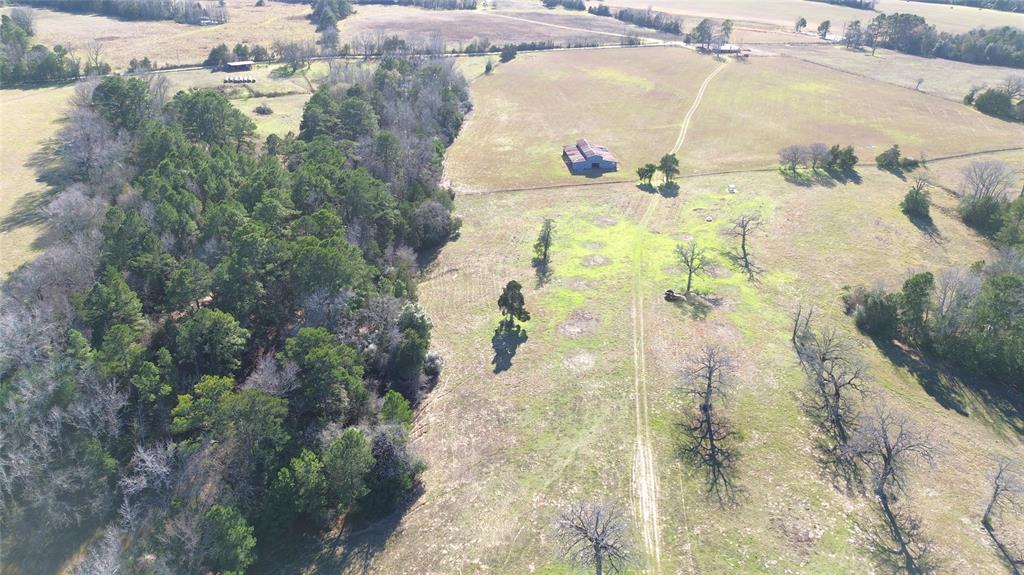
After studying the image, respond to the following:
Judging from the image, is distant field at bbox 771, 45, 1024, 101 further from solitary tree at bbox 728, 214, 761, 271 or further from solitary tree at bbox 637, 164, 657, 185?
solitary tree at bbox 637, 164, 657, 185

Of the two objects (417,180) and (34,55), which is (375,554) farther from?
(34,55)

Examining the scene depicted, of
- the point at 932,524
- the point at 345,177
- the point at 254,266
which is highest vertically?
the point at 345,177

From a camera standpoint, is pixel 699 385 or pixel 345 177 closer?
pixel 699 385

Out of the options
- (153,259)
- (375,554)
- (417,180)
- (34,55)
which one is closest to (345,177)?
(417,180)

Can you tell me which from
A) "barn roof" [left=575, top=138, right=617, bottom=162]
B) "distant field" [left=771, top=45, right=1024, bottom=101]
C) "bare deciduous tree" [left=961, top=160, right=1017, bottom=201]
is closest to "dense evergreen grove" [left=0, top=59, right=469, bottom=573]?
"barn roof" [left=575, top=138, right=617, bottom=162]

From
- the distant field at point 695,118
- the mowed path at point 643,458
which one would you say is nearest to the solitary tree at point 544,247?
the mowed path at point 643,458

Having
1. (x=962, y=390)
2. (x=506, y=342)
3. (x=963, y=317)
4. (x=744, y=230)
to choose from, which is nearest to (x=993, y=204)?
(x=963, y=317)
